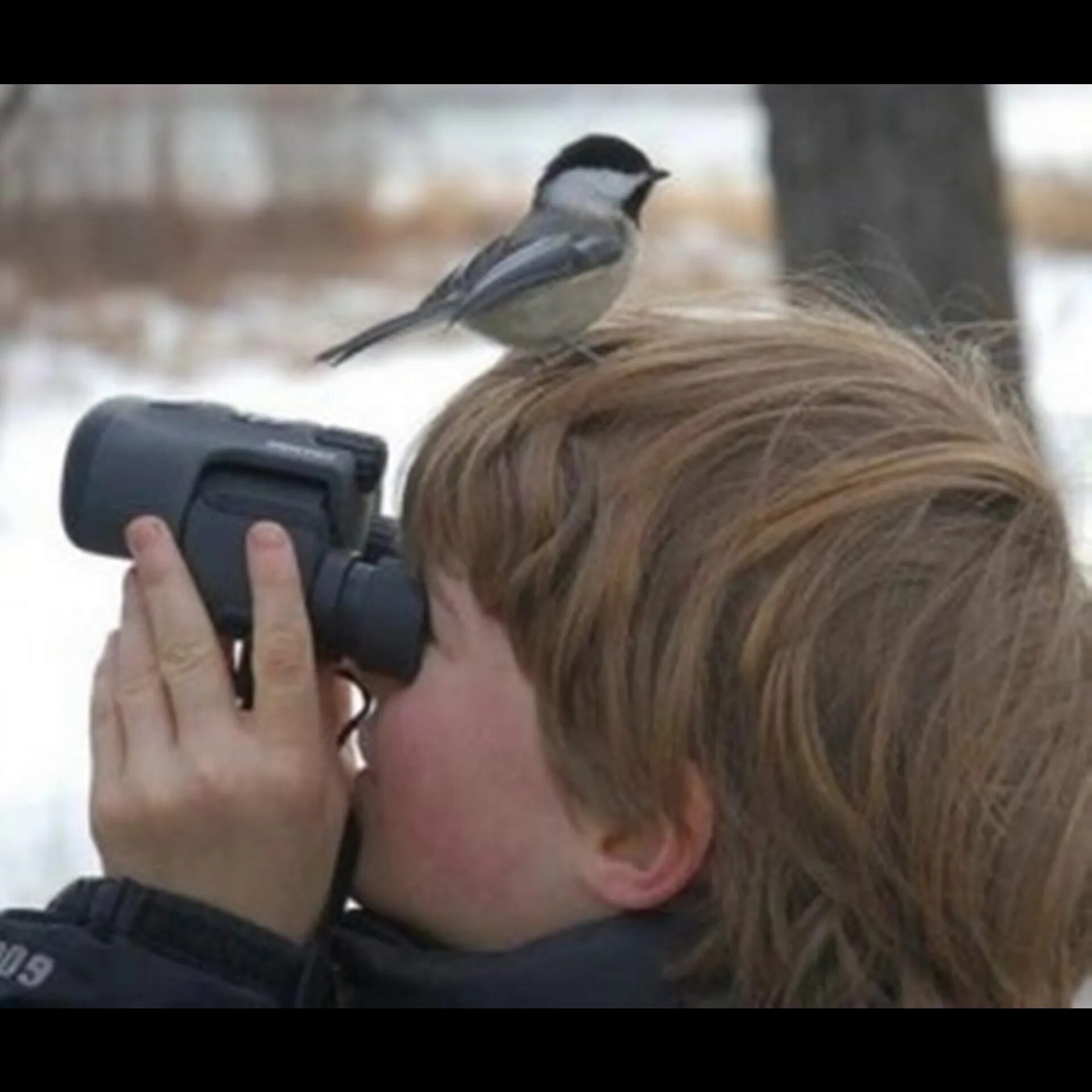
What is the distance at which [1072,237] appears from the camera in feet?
25.0

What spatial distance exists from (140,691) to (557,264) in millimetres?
286

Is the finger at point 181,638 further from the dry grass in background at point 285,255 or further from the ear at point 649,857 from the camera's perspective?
the dry grass in background at point 285,255

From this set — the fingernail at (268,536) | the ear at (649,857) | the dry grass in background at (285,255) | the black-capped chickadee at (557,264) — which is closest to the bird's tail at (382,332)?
the black-capped chickadee at (557,264)

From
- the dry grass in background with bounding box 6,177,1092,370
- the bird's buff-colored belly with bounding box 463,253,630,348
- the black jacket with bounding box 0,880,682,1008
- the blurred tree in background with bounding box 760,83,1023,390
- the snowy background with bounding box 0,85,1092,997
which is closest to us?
the black jacket with bounding box 0,880,682,1008

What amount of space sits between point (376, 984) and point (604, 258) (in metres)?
0.36

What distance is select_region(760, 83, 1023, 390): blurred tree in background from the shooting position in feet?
9.86

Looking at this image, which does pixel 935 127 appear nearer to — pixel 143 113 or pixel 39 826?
pixel 39 826

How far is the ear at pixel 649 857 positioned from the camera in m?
1.31

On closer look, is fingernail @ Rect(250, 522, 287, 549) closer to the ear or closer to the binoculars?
the binoculars

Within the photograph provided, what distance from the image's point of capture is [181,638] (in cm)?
133

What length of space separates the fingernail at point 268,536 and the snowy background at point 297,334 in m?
0.10

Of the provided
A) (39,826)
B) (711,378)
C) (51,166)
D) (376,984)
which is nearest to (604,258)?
(711,378)

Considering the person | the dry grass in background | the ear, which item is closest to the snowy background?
the dry grass in background

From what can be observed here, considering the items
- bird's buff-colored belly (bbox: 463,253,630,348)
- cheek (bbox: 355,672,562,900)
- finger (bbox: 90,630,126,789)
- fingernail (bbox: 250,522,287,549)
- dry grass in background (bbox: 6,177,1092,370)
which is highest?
dry grass in background (bbox: 6,177,1092,370)
